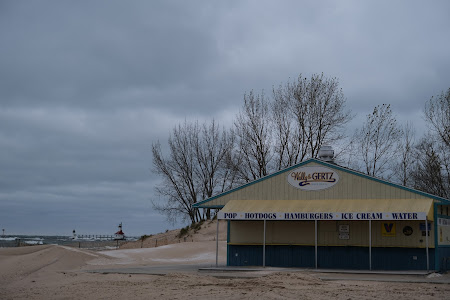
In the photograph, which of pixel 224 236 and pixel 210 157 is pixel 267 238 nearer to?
pixel 224 236

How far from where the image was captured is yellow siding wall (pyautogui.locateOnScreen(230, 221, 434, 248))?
2447cm

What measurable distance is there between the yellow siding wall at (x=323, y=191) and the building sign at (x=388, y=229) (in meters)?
1.14

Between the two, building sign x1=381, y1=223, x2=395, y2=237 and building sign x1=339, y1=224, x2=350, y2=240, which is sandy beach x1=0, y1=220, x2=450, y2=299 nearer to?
building sign x1=339, y1=224, x2=350, y2=240

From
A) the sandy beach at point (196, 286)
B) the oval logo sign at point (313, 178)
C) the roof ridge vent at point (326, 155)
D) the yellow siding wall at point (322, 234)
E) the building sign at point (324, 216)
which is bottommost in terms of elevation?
the sandy beach at point (196, 286)

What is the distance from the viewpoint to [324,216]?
2408cm

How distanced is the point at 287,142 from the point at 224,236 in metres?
8.94

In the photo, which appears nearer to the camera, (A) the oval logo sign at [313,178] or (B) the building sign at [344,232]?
(B) the building sign at [344,232]

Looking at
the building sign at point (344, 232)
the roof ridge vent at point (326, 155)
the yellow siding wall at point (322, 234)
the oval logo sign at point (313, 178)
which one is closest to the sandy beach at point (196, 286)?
the yellow siding wall at point (322, 234)

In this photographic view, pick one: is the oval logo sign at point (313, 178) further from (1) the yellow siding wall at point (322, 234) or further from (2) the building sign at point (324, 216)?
(2) the building sign at point (324, 216)

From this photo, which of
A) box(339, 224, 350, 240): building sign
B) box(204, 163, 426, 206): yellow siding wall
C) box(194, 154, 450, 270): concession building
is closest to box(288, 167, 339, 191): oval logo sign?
box(194, 154, 450, 270): concession building

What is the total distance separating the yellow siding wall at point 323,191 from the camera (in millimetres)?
24859

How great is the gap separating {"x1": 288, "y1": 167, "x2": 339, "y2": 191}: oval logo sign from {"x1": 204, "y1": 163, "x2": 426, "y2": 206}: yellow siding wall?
0.56 ft

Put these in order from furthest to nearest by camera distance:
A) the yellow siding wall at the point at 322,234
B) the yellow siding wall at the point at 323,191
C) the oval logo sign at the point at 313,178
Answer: the oval logo sign at the point at 313,178 → the yellow siding wall at the point at 323,191 → the yellow siding wall at the point at 322,234

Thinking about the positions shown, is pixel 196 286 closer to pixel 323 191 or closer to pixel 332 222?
pixel 332 222
